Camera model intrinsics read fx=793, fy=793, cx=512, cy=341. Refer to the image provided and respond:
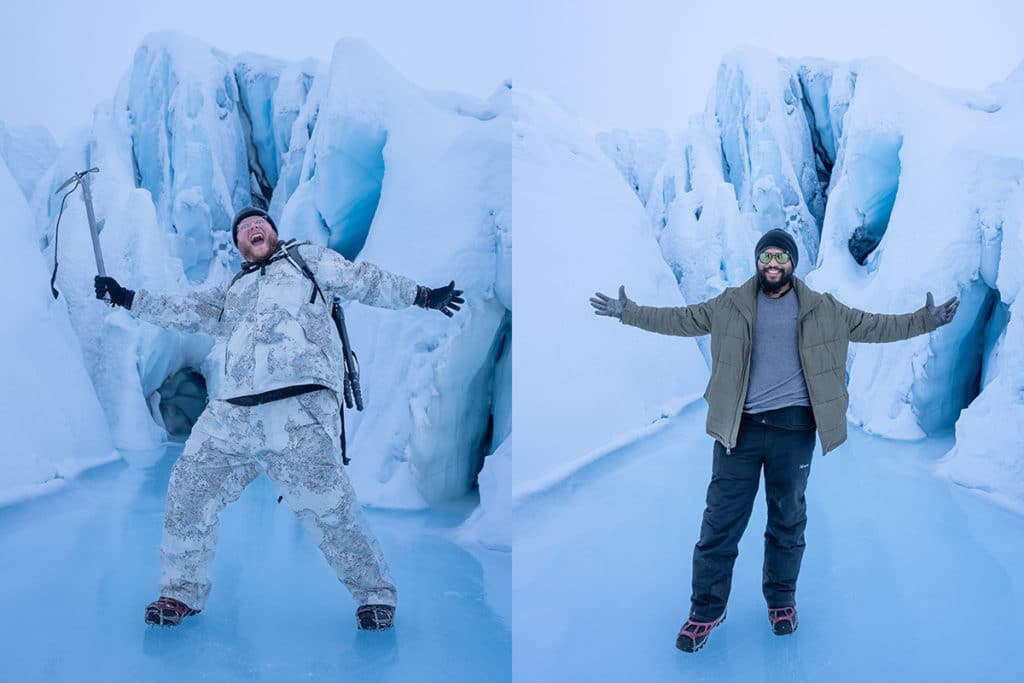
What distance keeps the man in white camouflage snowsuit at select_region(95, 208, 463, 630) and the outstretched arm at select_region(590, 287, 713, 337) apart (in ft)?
1.56

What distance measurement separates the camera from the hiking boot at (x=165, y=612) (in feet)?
5.29

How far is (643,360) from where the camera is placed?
362 centimetres

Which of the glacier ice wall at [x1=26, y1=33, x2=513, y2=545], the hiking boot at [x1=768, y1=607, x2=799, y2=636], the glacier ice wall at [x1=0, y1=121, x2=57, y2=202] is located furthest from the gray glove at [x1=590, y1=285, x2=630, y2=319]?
the glacier ice wall at [x1=0, y1=121, x2=57, y2=202]

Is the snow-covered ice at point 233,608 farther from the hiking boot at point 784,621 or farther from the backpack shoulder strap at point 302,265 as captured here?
the backpack shoulder strap at point 302,265

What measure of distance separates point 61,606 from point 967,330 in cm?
386

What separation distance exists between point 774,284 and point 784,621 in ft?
2.35

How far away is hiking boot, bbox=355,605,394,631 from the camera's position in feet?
5.55

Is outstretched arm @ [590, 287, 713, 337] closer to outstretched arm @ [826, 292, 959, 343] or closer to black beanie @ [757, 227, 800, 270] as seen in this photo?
black beanie @ [757, 227, 800, 270]

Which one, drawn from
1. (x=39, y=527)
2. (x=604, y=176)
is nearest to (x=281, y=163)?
(x=604, y=176)

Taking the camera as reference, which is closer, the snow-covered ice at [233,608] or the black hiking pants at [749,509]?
the snow-covered ice at [233,608]

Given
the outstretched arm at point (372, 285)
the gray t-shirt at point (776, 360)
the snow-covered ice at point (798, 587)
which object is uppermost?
the outstretched arm at point (372, 285)

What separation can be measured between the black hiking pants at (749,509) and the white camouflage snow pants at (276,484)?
2.25 ft

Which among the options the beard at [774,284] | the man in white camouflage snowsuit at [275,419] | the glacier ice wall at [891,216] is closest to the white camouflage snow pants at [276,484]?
the man in white camouflage snowsuit at [275,419]

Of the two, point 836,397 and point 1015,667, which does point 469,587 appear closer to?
point 836,397
